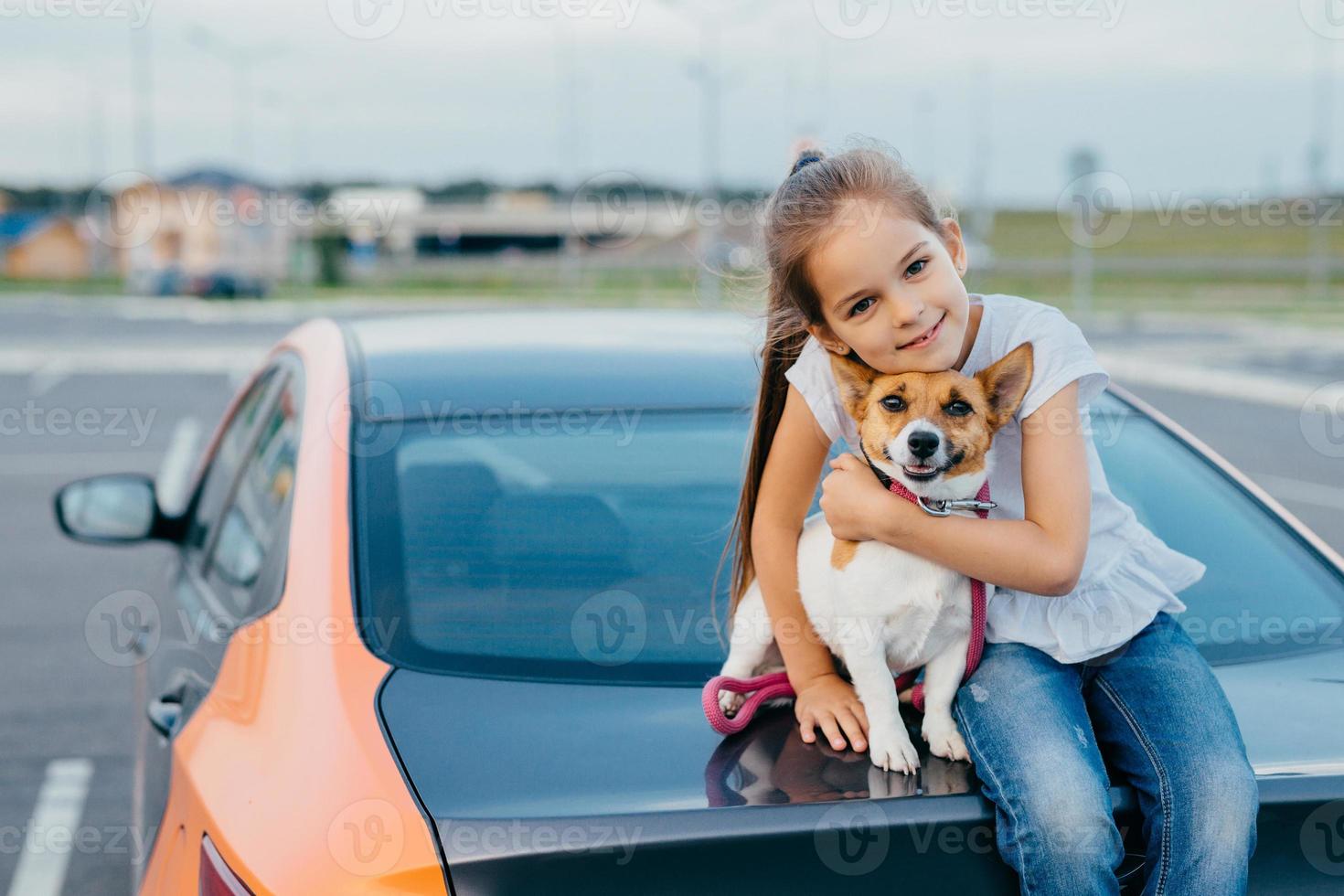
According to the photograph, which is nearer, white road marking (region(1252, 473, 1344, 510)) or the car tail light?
the car tail light

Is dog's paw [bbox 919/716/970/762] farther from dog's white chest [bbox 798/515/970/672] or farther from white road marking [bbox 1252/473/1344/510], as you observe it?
white road marking [bbox 1252/473/1344/510]

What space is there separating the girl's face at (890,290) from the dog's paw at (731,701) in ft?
1.85

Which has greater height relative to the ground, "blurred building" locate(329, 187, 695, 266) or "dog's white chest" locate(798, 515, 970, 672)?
"dog's white chest" locate(798, 515, 970, 672)

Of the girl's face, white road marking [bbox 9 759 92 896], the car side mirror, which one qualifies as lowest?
white road marking [bbox 9 759 92 896]

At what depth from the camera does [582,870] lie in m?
1.66

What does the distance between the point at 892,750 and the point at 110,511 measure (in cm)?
233

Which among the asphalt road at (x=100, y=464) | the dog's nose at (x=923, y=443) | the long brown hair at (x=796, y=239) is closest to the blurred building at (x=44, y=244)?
the asphalt road at (x=100, y=464)

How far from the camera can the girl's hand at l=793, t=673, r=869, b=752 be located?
2.04m

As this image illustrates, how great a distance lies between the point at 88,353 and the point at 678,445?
903 inches

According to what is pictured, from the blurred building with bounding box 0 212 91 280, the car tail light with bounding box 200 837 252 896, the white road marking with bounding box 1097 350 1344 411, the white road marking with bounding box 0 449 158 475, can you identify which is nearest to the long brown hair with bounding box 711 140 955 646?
the car tail light with bounding box 200 837 252 896

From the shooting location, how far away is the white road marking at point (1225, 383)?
1636 cm

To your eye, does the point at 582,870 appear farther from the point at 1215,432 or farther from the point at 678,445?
the point at 1215,432

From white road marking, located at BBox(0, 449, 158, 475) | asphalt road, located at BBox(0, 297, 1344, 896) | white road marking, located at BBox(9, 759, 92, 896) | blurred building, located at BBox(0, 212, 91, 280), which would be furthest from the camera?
blurred building, located at BBox(0, 212, 91, 280)

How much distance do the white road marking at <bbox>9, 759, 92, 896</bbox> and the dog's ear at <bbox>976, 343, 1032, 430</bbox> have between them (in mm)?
Result: 3238
